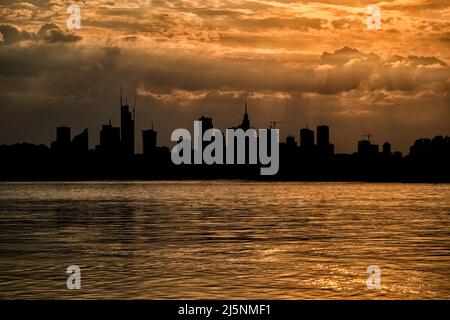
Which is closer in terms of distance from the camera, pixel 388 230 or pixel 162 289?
pixel 162 289

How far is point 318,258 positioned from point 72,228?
36.0m

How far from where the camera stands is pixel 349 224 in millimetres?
77875

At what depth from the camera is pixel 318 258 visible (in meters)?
44.5

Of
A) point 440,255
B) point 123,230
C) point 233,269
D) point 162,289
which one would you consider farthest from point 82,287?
point 123,230

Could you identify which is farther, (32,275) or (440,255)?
(440,255)

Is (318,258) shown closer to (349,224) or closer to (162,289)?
(162,289)

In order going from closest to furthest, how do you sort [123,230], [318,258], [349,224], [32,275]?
[32,275] → [318,258] → [123,230] → [349,224]

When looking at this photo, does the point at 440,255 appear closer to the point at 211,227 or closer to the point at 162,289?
the point at 162,289

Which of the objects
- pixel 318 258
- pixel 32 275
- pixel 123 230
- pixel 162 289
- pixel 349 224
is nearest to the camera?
pixel 162 289
